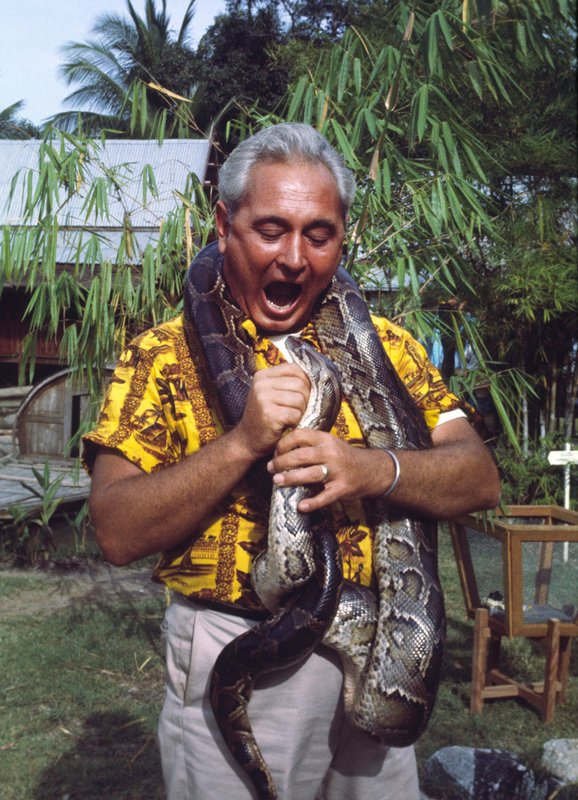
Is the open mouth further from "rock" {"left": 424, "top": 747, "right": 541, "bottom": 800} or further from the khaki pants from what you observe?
"rock" {"left": 424, "top": 747, "right": 541, "bottom": 800}

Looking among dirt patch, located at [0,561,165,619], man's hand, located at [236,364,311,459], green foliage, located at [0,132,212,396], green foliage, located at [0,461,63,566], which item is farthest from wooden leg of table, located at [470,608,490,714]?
green foliage, located at [0,461,63,566]

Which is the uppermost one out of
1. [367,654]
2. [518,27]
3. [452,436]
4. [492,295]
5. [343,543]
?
[518,27]

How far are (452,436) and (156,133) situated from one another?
4.01m

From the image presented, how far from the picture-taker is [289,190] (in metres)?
2.12

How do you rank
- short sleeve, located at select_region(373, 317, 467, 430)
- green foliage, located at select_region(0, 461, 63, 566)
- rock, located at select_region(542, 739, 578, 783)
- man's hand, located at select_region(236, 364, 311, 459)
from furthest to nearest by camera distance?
green foliage, located at select_region(0, 461, 63, 566)
rock, located at select_region(542, 739, 578, 783)
short sleeve, located at select_region(373, 317, 467, 430)
man's hand, located at select_region(236, 364, 311, 459)

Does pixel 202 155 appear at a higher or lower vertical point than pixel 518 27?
higher

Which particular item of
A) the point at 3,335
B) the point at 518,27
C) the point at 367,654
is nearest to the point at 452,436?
the point at 367,654

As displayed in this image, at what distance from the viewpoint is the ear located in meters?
2.27

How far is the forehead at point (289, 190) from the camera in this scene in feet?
6.97

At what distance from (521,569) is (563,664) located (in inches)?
34.8

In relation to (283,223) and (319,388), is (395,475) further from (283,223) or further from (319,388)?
(283,223)

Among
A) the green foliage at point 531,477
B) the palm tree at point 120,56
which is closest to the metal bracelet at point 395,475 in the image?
the green foliage at point 531,477

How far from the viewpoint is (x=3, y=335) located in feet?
52.1

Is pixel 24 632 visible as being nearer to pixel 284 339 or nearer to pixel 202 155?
pixel 284 339
